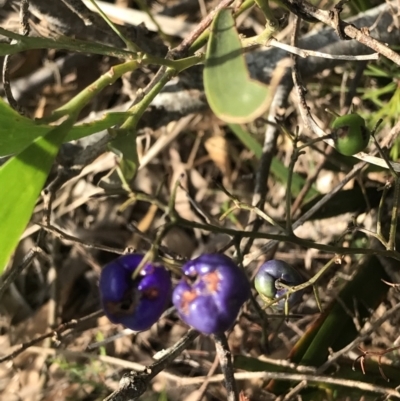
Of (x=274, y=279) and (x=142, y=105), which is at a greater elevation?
(x=142, y=105)

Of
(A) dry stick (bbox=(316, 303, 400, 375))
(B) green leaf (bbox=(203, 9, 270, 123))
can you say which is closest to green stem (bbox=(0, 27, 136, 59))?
(B) green leaf (bbox=(203, 9, 270, 123))

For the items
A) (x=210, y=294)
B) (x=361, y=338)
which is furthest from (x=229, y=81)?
(x=361, y=338)

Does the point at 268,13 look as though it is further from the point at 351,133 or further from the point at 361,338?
the point at 361,338

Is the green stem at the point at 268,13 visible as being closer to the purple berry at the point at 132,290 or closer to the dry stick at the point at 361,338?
the purple berry at the point at 132,290

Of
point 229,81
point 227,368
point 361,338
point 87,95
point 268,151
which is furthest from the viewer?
point 268,151

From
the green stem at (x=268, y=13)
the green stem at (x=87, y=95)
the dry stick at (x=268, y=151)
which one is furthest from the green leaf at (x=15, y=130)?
the dry stick at (x=268, y=151)

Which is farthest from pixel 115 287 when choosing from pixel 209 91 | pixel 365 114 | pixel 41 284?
pixel 41 284

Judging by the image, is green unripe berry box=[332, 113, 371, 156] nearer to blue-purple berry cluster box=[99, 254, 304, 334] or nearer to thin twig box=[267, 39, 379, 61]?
thin twig box=[267, 39, 379, 61]
